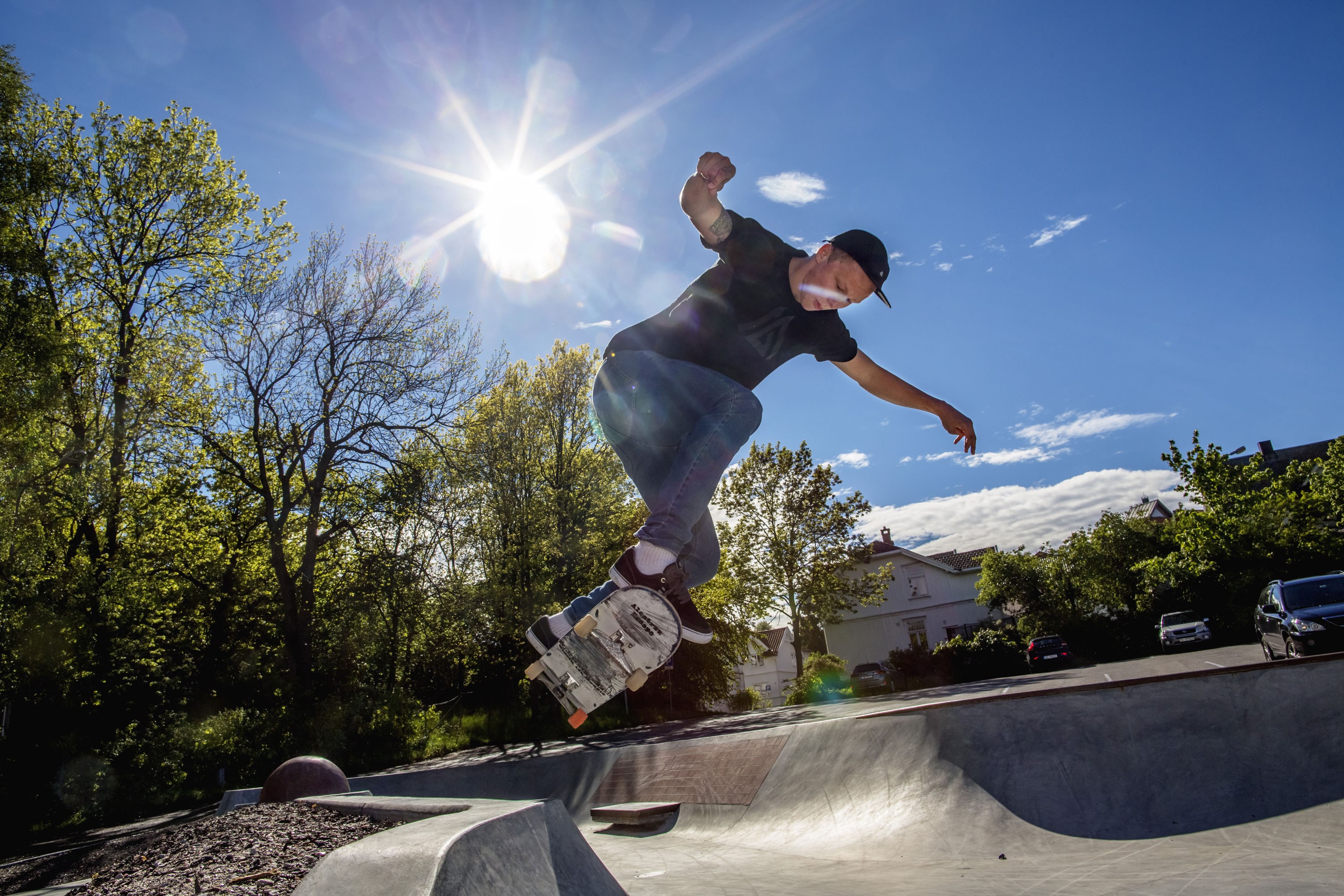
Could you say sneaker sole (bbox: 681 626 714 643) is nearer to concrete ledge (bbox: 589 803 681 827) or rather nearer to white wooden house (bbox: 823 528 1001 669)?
concrete ledge (bbox: 589 803 681 827)

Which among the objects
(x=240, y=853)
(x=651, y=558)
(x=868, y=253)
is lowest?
(x=240, y=853)

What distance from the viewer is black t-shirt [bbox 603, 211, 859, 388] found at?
120 inches

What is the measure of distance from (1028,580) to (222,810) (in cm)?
3987

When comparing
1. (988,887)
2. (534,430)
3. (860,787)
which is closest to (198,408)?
(534,430)

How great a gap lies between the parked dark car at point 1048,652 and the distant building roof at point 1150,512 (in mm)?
12517

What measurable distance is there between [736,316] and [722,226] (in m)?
0.39

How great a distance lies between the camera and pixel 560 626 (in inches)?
124

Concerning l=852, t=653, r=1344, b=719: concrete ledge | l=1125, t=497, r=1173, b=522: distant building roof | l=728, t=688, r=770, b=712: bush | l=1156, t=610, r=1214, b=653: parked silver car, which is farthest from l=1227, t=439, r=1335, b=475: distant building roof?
l=852, t=653, r=1344, b=719: concrete ledge

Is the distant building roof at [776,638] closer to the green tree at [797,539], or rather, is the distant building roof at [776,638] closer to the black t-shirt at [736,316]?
the green tree at [797,539]

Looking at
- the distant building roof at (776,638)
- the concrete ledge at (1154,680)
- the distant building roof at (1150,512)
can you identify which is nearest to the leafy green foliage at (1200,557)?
the distant building roof at (1150,512)

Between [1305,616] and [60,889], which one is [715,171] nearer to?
[60,889]

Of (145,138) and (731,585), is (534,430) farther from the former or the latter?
(145,138)

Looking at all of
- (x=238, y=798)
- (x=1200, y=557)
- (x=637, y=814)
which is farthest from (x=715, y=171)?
(x=1200, y=557)

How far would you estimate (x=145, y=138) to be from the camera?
1628 cm
